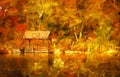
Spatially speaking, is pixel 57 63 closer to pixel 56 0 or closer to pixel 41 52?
pixel 41 52

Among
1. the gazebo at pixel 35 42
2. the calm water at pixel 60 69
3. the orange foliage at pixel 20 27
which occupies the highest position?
the orange foliage at pixel 20 27

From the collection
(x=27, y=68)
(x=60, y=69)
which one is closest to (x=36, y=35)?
(x=27, y=68)

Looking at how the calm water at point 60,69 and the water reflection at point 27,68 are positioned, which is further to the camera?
the water reflection at point 27,68

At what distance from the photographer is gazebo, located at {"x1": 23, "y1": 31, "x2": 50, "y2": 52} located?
91.5ft

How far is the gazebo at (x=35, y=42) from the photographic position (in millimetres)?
27875

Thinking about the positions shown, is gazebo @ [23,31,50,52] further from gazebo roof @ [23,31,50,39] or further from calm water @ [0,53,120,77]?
calm water @ [0,53,120,77]

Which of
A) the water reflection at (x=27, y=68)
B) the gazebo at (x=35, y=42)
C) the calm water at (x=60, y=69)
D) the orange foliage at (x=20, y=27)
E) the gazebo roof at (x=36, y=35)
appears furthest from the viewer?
the orange foliage at (x=20, y=27)

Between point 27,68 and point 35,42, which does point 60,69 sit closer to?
point 27,68

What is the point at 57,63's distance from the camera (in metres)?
20.2

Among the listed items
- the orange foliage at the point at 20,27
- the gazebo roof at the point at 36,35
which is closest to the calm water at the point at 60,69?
the gazebo roof at the point at 36,35

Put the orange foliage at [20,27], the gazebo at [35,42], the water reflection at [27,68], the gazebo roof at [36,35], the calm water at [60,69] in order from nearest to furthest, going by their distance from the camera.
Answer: the calm water at [60,69]
the water reflection at [27,68]
the gazebo roof at [36,35]
the gazebo at [35,42]
the orange foliage at [20,27]

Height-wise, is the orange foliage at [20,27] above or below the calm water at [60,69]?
above

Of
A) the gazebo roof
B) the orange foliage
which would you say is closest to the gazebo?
the gazebo roof

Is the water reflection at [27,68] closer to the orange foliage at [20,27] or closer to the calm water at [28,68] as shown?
the calm water at [28,68]
